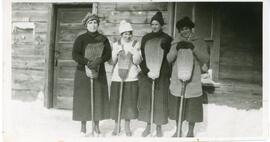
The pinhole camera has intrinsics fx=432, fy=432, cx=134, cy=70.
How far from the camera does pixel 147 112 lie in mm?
2838

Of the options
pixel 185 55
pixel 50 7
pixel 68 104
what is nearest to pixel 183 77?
pixel 185 55

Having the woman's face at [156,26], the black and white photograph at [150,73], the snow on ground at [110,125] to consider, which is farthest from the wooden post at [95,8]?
the snow on ground at [110,125]

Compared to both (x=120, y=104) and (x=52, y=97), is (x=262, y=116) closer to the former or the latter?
(x=120, y=104)

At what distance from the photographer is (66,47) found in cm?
287

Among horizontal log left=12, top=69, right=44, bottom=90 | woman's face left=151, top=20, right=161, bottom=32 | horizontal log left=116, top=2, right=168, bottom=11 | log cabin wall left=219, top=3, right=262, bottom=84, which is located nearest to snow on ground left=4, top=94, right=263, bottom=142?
horizontal log left=12, top=69, right=44, bottom=90

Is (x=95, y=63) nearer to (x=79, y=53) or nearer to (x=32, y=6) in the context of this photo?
(x=79, y=53)

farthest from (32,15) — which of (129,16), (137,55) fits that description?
(137,55)

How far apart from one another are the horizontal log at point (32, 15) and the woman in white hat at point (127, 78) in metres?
0.50

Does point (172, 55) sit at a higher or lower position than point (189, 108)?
higher

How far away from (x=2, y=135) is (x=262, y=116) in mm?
1713

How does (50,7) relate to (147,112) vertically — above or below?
above

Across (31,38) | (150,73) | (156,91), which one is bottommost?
(156,91)

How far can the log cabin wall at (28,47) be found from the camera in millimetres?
2857

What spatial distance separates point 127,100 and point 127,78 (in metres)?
0.14
